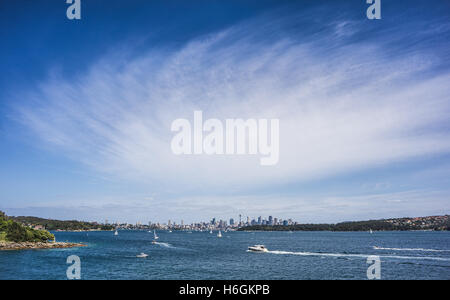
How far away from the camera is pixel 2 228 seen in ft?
246

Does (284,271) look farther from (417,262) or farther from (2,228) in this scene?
(2,228)
